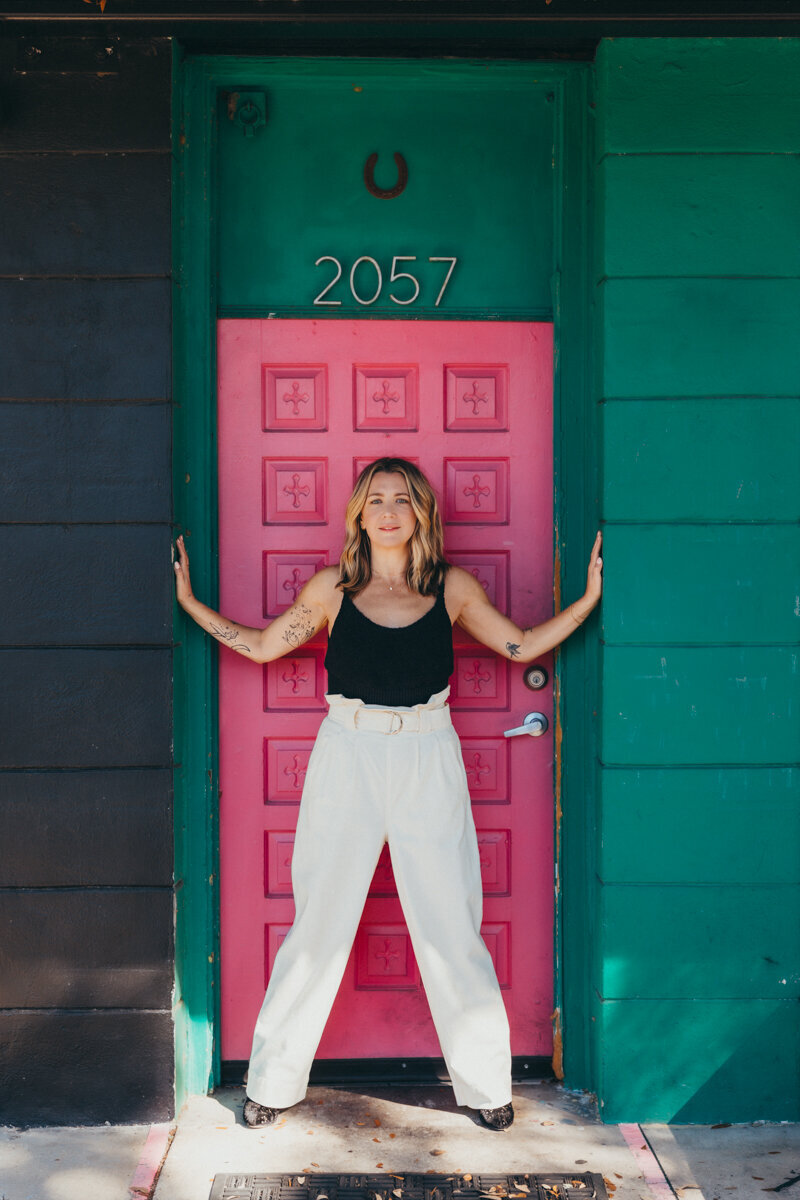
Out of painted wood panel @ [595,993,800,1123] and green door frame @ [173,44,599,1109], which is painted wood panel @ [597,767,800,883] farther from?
painted wood panel @ [595,993,800,1123]

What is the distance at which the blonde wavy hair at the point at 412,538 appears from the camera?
3.05 m

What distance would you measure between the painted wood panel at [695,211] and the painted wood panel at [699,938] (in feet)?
6.53

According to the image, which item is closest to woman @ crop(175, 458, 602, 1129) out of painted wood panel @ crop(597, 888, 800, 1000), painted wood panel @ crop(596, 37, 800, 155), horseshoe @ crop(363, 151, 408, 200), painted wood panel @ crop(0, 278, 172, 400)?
painted wood panel @ crop(597, 888, 800, 1000)

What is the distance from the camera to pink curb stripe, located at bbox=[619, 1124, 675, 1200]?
2754 millimetres

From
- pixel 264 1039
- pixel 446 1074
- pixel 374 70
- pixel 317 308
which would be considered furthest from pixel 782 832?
pixel 374 70

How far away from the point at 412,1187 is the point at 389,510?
6.56ft

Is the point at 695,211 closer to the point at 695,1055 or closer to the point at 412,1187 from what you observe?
the point at 695,1055

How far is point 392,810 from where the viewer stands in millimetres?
2982

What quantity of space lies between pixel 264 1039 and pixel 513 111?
3210 mm

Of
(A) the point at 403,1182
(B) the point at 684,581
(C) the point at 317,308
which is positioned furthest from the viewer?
(C) the point at 317,308

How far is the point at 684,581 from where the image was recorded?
3.05m

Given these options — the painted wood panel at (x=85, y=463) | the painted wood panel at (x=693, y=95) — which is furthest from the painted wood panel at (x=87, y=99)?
the painted wood panel at (x=693, y=95)

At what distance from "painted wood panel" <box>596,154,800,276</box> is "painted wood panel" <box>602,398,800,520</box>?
371 mm

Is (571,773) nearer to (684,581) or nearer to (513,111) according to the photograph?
(684,581)
